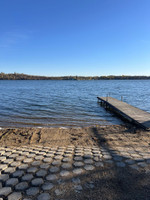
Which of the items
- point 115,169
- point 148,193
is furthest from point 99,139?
point 148,193

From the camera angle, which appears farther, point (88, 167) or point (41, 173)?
point (88, 167)

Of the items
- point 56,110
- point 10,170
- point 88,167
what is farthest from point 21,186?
point 56,110

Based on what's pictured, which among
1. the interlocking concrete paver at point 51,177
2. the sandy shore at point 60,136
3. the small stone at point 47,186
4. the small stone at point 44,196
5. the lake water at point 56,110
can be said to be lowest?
the lake water at point 56,110

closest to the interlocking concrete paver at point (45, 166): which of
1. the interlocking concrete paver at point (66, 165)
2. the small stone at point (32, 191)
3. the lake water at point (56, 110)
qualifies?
the interlocking concrete paver at point (66, 165)

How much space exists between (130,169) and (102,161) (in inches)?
31.5

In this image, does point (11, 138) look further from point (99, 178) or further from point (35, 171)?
point (99, 178)

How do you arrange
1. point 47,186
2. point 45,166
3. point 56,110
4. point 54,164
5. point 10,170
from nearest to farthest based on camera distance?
point 47,186, point 10,170, point 45,166, point 54,164, point 56,110

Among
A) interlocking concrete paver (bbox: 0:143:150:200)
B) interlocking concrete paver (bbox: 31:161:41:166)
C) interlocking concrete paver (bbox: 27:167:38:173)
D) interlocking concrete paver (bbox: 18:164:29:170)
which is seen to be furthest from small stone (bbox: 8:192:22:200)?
interlocking concrete paver (bbox: 31:161:41:166)

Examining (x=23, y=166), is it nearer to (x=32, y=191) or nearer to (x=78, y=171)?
(x=32, y=191)

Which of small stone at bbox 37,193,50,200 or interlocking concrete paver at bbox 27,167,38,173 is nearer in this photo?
small stone at bbox 37,193,50,200

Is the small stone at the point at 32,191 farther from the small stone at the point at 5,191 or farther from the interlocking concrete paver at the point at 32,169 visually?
the interlocking concrete paver at the point at 32,169

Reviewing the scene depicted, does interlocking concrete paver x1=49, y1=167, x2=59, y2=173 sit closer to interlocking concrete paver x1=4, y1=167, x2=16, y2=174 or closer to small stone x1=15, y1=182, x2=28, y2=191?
small stone x1=15, y1=182, x2=28, y2=191

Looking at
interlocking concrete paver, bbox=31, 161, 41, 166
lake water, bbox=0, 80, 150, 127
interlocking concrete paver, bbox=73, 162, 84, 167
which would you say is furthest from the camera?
lake water, bbox=0, 80, 150, 127

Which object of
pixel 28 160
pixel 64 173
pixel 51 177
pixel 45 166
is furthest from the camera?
pixel 28 160
